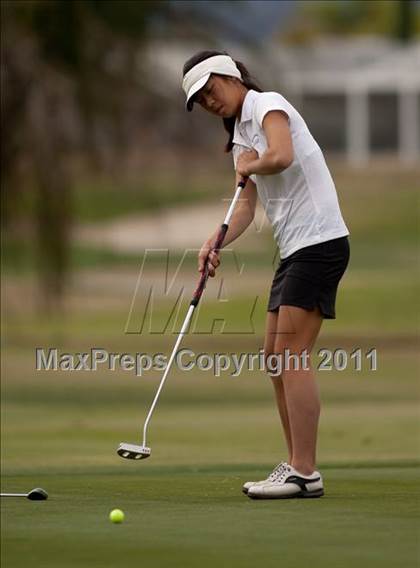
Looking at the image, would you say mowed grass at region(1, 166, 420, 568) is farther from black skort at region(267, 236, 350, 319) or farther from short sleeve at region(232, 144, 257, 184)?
short sleeve at region(232, 144, 257, 184)

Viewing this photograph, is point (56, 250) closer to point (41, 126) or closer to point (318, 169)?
point (41, 126)

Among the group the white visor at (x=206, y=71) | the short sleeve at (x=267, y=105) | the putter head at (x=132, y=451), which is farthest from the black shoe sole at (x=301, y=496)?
the white visor at (x=206, y=71)

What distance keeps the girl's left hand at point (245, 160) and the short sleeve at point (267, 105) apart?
16 cm

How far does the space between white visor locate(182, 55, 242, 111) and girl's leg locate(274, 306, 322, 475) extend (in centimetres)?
106

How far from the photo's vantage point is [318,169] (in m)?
7.86

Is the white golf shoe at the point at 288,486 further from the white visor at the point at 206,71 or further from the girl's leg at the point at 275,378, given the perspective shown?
the white visor at the point at 206,71

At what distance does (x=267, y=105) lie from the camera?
7.75 meters

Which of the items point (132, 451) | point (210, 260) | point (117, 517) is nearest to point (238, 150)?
point (210, 260)

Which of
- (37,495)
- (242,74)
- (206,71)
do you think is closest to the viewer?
(37,495)

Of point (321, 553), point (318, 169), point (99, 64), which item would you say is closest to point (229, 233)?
point (318, 169)

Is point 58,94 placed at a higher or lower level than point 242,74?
higher

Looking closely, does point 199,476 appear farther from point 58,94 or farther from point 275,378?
point 58,94

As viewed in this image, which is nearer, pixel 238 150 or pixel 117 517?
pixel 117 517

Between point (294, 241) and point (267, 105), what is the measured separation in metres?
0.60
